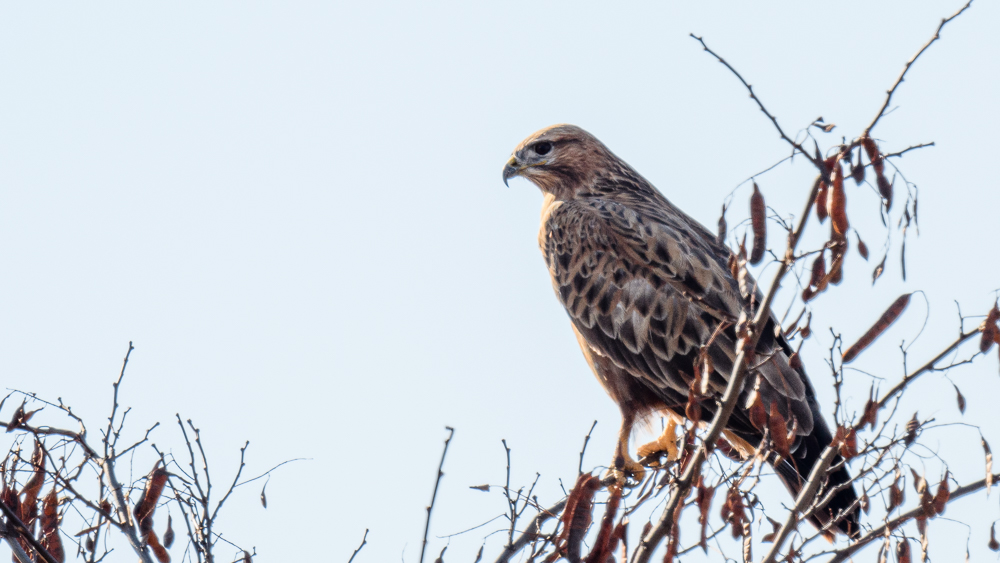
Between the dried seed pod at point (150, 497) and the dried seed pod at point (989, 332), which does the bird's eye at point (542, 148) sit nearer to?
the dried seed pod at point (150, 497)

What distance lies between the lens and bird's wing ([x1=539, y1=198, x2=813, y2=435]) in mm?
5809

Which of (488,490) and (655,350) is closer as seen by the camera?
(488,490)

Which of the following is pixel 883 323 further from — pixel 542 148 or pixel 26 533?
pixel 542 148

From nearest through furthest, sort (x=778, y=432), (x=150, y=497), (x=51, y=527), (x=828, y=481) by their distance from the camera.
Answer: (x=778, y=432) → (x=150, y=497) → (x=51, y=527) → (x=828, y=481)

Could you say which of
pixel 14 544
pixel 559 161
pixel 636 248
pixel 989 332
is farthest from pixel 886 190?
pixel 559 161

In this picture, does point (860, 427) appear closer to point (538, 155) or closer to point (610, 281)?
point (610, 281)

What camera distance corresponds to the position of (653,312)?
240 inches

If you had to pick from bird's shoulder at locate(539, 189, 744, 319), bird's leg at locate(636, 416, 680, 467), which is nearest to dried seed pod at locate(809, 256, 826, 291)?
bird's shoulder at locate(539, 189, 744, 319)

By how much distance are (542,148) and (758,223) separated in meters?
4.69

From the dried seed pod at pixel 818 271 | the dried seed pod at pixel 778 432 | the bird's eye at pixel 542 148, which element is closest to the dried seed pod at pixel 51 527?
the dried seed pod at pixel 778 432

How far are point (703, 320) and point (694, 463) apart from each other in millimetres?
2945

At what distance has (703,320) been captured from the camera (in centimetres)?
596

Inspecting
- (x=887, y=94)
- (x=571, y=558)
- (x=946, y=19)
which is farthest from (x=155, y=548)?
(x=946, y=19)

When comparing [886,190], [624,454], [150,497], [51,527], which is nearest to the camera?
[886,190]
